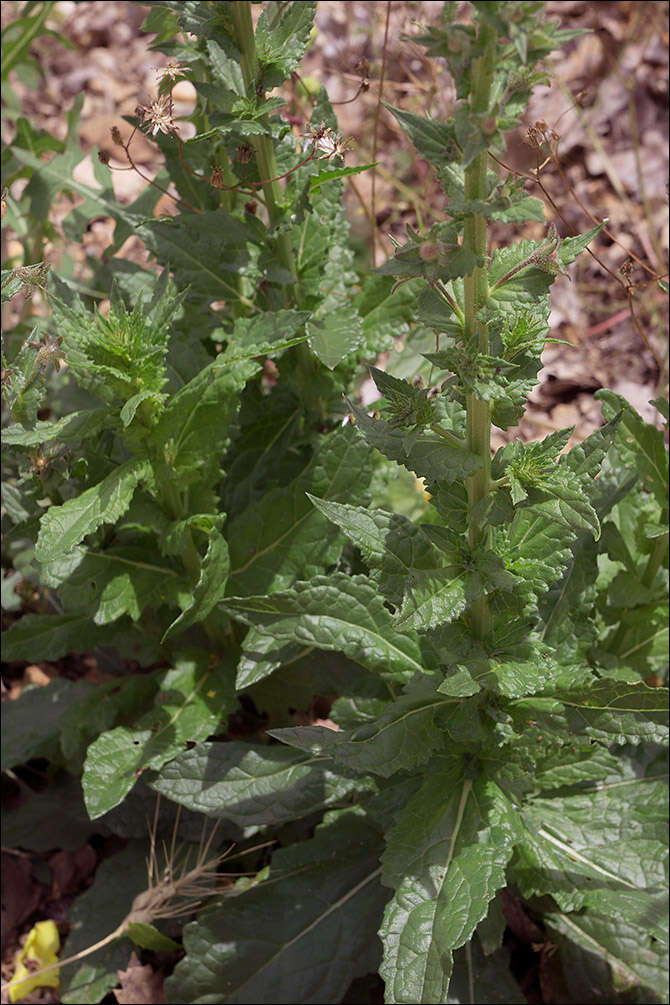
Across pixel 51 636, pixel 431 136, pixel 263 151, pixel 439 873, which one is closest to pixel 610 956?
pixel 439 873

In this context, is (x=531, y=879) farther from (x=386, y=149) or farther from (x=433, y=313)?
(x=386, y=149)

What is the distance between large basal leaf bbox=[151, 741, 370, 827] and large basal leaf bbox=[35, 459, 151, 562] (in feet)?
2.66

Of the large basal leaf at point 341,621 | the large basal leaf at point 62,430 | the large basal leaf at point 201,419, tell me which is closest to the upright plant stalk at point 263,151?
the large basal leaf at point 201,419

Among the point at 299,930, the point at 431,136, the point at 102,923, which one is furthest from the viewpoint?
the point at 102,923

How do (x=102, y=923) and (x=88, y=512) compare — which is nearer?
(x=88, y=512)

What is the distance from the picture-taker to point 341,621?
8.46ft

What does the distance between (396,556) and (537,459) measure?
454 millimetres

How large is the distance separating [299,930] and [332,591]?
3.89 feet

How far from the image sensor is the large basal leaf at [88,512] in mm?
2352

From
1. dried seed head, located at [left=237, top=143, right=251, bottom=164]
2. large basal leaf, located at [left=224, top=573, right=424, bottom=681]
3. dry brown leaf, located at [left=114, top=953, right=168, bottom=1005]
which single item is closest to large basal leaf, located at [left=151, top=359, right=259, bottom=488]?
large basal leaf, located at [left=224, top=573, right=424, bottom=681]

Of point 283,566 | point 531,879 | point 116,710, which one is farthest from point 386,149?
point 531,879

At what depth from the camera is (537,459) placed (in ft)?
6.83

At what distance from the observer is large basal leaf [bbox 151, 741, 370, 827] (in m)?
2.75

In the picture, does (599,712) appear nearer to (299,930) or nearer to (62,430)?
(299,930)
